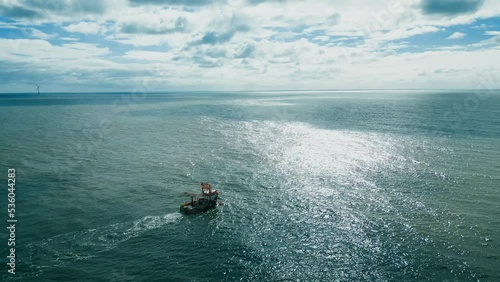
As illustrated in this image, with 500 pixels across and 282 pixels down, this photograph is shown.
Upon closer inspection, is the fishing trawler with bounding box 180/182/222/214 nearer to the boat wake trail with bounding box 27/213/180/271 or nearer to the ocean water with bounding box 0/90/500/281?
the ocean water with bounding box 0/90/500/281

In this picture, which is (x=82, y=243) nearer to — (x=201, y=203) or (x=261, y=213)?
(x=201, y=203)

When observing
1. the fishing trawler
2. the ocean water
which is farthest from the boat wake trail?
the fishing trawler

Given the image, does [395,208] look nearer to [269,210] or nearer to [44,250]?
[269,210]

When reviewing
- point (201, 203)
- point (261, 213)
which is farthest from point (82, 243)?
point (261, 213)

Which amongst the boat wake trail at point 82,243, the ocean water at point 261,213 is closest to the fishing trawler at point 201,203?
the ocean water at point 261,213

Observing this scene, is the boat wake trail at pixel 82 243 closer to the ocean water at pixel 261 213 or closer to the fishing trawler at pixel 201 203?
the ocean water at pixel 261 213

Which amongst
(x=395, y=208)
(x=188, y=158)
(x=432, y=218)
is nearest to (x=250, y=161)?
(x=188, y=158)
